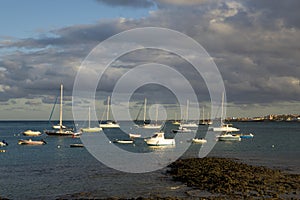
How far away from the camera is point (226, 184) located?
40125 mm

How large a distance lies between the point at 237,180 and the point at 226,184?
9.27 feet

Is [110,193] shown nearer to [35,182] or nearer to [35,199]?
[35,199]

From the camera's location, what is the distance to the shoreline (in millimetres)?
36156

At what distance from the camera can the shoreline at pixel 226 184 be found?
3616cm

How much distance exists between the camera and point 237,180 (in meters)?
42.5

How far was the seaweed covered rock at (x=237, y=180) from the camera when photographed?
37.2 meters

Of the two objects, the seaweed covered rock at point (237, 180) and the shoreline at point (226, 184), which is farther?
the seaweed covered rock at point (237, 180)

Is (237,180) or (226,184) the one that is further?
(237,180)

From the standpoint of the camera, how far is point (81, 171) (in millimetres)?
54000

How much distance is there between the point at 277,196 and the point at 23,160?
45.1 m

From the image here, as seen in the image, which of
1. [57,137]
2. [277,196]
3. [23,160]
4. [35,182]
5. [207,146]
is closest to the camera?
[277,196]

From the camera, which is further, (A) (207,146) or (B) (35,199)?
(A) (207,146)

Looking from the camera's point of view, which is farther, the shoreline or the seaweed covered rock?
the seaweed covered rock

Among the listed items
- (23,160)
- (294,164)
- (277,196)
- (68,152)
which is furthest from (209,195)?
(68,152)
